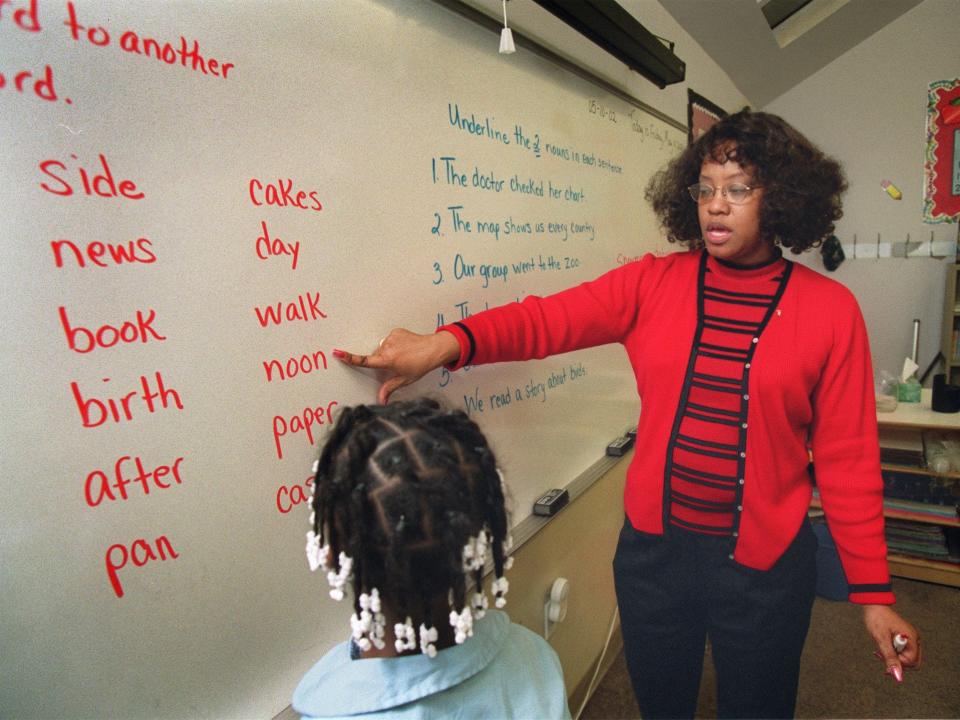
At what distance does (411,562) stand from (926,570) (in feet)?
8.55

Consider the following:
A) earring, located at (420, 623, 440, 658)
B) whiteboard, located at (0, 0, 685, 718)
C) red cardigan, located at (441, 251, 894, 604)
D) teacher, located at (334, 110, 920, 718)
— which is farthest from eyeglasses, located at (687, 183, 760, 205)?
earring, located at (420, 623, 440, 658)

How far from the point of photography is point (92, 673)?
1.89 feet

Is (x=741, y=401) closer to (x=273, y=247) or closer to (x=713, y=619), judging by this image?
(x=713, y=619)

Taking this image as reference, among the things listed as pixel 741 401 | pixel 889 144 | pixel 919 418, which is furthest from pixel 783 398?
pixel 889 144

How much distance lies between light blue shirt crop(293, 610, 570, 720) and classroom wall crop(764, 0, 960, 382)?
3557mm

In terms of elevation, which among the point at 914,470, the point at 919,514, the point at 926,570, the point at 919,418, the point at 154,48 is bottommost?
the point at 926,570

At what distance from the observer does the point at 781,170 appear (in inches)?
36.7

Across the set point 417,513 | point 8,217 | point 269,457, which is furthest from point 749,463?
point 8,217

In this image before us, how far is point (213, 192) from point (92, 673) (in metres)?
0.53

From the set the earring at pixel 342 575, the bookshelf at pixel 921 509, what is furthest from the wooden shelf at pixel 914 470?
the earring at pixel 342 575

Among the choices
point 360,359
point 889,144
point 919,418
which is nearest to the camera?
point 360,359

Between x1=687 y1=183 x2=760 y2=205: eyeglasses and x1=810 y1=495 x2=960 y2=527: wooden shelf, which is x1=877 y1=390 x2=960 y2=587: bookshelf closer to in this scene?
x1=810 y1=495 x2=960 y2=527: wooden shelf

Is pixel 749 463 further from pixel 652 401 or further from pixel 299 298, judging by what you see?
pixel 299 298

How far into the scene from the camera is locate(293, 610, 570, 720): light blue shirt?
22.4 inches
